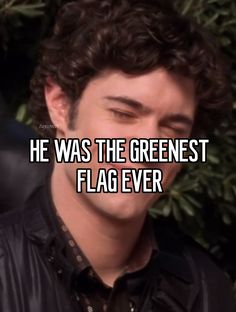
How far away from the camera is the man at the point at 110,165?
6.18ft

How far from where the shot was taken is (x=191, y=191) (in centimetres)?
320

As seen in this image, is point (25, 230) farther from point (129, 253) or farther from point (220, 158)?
point (220, 158)

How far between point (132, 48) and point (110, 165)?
9.5 inches

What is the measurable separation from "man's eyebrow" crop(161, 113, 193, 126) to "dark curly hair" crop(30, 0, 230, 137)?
88 mm

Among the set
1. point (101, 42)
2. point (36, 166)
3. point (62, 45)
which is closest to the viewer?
point (101, 42)

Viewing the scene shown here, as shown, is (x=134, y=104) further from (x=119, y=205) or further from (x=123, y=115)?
(x=119, y=205)

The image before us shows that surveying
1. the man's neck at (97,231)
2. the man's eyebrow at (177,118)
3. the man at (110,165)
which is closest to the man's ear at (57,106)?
the man at (110,165)

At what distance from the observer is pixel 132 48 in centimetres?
194

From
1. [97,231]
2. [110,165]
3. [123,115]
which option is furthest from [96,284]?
[123,115]

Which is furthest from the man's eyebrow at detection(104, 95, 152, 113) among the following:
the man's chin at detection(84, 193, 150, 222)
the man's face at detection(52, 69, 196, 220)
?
the man's chin at detection(84, 193, 150, 222)

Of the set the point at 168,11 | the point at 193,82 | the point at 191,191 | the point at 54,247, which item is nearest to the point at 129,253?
the point at 54,247

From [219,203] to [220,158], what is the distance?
17cm

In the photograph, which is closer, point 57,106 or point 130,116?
point 130,116

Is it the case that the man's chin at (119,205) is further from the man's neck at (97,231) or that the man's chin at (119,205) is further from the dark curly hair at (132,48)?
the dark curly hair at (132,48)
